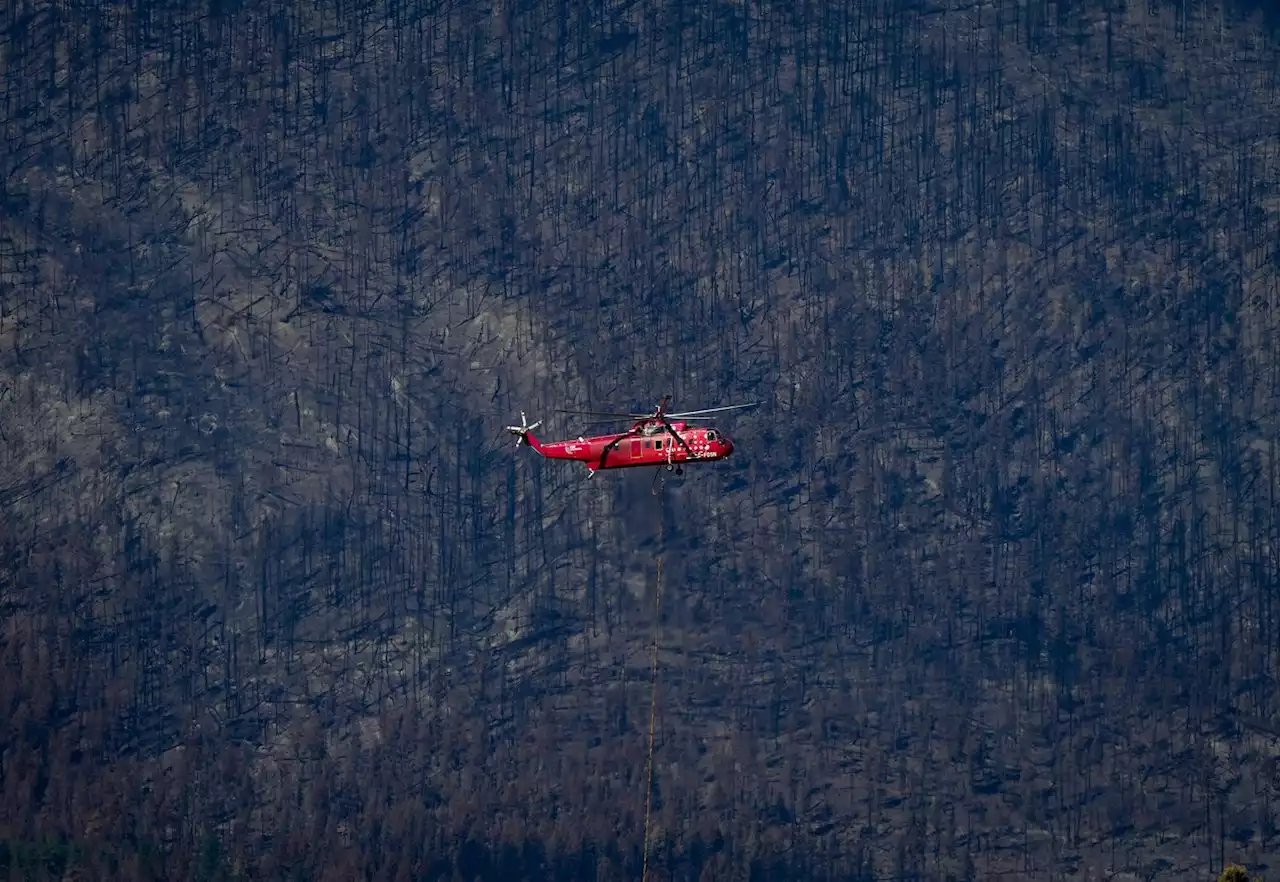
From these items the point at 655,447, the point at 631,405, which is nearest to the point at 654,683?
the point at 631,405

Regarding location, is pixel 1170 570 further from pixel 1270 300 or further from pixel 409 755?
pixel 409 755

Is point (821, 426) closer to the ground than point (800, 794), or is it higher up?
higher up

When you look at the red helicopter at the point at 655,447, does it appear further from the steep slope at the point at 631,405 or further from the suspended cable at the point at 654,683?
the steep slope at the point at 631,405

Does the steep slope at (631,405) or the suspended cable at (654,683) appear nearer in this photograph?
the suspended cable at (654,683)

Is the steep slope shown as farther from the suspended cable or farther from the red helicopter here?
the red helicopter

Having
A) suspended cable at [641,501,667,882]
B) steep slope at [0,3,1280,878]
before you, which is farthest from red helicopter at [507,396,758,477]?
→ steep slope at [0,3,1280,878]

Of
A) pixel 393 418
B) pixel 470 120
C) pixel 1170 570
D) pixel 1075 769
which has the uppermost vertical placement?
pixel 470 120

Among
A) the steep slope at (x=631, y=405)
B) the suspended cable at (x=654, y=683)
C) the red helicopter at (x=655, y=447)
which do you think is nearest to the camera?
the red helicopter at (x=655, y=447)

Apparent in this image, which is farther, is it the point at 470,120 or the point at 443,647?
the point at 470,120

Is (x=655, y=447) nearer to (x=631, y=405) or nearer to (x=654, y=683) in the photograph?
(x=654, y=683)

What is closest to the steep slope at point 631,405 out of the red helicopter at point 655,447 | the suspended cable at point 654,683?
the suspended cable at point 654,683

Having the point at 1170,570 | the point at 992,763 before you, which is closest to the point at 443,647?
the point at 992,763
